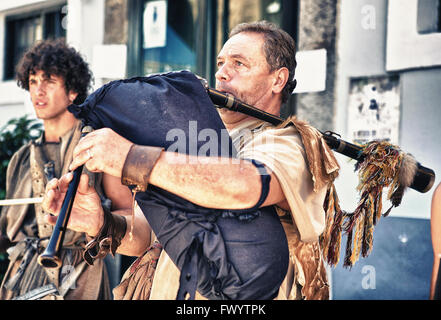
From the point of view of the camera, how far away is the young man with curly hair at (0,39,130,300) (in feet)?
9.54

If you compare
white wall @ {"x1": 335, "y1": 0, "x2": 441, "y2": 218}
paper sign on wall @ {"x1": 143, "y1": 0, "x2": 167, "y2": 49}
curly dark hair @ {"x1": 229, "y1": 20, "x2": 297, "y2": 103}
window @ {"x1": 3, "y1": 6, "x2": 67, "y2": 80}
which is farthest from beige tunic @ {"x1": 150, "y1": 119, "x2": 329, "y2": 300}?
window @ {"x1": 3, "y1": 6, "x2": 67, "y2": 80}

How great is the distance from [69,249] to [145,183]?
1726 millimetres

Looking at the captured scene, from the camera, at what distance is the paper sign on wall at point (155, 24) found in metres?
4.79

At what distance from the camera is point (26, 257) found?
3002mm

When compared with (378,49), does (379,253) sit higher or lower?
lower

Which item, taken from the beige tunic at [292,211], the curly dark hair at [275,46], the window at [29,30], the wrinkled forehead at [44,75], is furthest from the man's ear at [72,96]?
the window at [29,30]

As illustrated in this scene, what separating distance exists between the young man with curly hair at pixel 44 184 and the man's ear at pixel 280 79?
1.13 meters

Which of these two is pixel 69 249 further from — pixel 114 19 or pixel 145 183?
pixel 114 19

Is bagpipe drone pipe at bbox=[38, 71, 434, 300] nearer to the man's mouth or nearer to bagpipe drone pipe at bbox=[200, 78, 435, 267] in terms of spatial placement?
bagpipe drone pipe at bbox=[200, 78, 435, 267]

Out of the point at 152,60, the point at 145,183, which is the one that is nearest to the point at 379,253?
the point at 145,183

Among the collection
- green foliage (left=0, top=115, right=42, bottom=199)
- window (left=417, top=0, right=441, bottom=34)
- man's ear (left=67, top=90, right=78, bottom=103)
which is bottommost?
green foliage (left=0, top=115, right=42, bottom=199)

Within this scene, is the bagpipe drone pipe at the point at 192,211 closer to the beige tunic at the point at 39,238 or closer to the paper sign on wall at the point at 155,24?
the beige tunic at the point at 39,238

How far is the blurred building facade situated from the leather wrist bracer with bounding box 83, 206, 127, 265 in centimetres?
201
